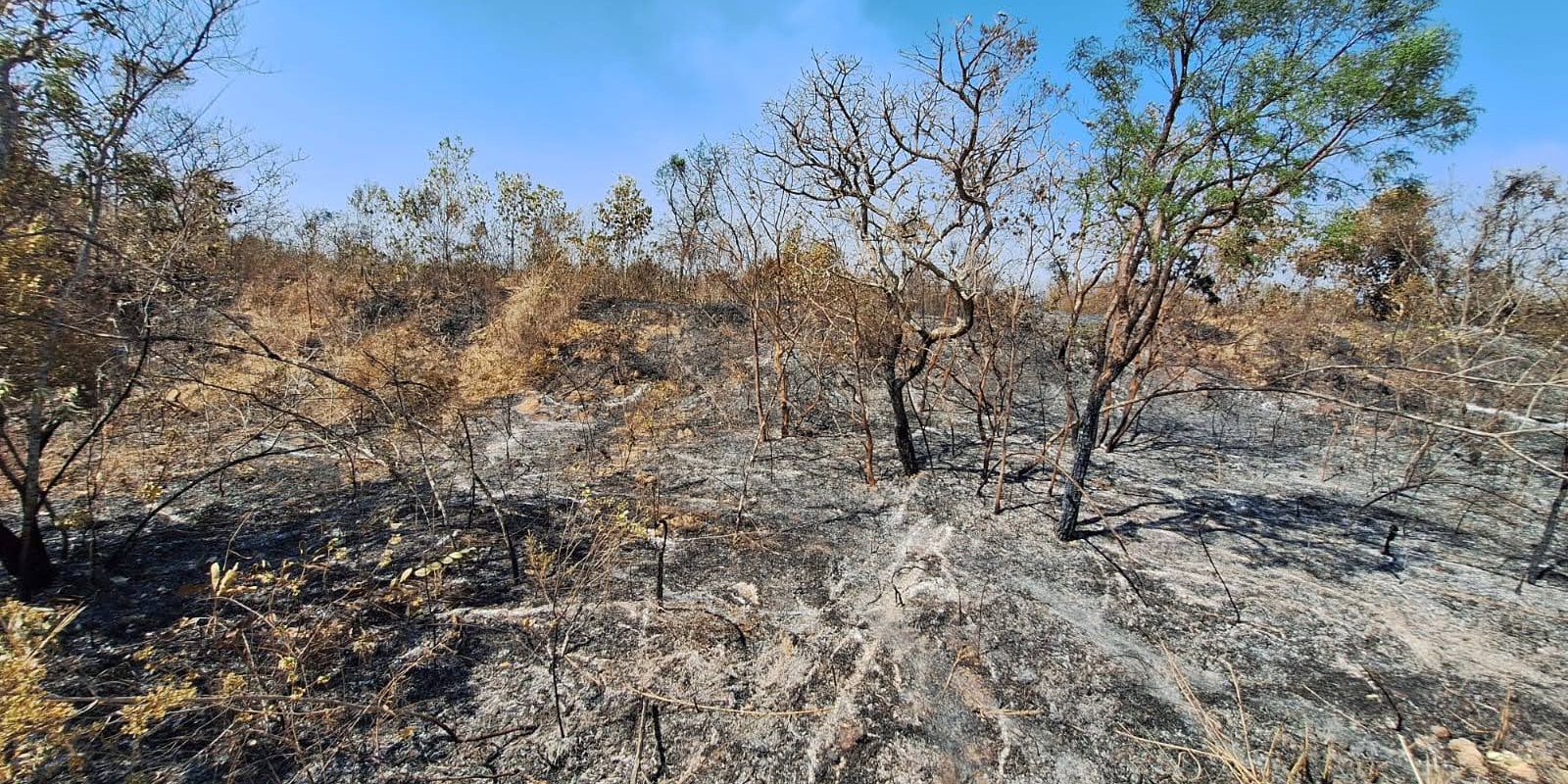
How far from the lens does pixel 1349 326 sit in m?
10.5

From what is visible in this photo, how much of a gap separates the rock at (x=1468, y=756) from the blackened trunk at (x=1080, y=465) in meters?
1.84

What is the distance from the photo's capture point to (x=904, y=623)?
11.6 feet

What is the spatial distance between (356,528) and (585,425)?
312 centimetres

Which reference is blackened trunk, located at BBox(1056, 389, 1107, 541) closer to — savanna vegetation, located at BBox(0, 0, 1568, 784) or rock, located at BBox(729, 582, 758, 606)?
savanna vegetation, located at BBox(0, 0, 1568, 784)

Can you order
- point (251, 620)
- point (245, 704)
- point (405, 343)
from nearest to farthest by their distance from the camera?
point (245, 704), point (251, 620), point (405, 343)

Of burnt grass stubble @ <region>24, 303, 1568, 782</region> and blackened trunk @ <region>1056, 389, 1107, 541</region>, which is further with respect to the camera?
blackened trunk @ <region>1056, 389, 1107, 541</region>

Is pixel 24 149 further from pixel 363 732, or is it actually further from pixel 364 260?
pixel 364 260

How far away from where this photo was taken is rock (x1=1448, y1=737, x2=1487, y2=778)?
8.51 feet

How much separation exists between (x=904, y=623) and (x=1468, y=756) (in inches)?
97.8

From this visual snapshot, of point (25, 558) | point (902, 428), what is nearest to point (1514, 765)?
point (902, 428)

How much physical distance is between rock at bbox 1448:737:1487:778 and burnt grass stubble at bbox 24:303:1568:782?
→ 149 millimetres

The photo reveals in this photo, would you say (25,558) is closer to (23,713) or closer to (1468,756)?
(23,713)

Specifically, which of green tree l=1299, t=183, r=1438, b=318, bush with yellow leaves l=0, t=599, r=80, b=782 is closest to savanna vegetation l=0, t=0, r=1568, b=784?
bush with yellow leaves l=0, t=599, r=80, b=782

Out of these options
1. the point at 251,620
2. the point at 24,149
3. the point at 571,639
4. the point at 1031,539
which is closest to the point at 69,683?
the point at 251,620
